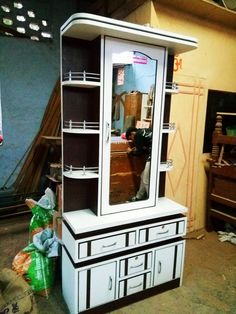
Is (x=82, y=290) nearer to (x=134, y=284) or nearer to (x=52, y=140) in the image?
(x=134, y=284)

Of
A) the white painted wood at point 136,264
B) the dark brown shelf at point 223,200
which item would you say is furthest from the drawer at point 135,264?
the dark brown shelf at point 223,200

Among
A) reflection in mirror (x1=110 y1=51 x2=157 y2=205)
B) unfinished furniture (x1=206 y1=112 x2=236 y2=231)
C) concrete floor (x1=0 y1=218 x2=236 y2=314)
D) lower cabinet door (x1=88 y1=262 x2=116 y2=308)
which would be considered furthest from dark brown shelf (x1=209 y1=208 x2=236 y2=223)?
lower cabinet door (x1=88 y1=262 x2=116 y2=308)

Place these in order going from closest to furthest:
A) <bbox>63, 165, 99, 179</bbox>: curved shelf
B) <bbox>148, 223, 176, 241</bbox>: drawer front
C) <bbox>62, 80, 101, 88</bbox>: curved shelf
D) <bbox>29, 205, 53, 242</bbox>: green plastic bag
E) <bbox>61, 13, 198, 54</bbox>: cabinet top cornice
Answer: <bbox>61, 13, 198, 54</bbox>: cabinet top cornice → <bbox>62, 80, 101, 88</bbox>: curved shelf → <bbox>63, 165, 99, 179</bbox>: curved shelf → <bbox>148, 223, 176, 241</bbox>: drawer front → <bbox>29, 205, 53, 242</bbox>: green plastic bag

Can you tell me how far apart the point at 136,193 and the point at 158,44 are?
1.07m

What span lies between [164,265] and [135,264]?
266 millimetres

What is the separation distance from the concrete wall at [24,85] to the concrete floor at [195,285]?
110 cm

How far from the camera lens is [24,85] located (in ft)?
10.4

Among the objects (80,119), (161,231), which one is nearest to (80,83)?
(80,119)

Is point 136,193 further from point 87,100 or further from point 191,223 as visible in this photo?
point 191,223

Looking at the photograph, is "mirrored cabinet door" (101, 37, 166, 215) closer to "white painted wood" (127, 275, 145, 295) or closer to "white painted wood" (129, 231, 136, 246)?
"white painted wood" (129, 231, 136, 246)

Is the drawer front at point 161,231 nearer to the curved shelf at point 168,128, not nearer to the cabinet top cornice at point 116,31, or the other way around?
the curved shelf at point 168,128

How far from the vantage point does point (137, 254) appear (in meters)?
1.67

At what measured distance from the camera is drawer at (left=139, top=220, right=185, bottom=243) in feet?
5.51

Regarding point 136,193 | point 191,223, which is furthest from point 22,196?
point 191,223
